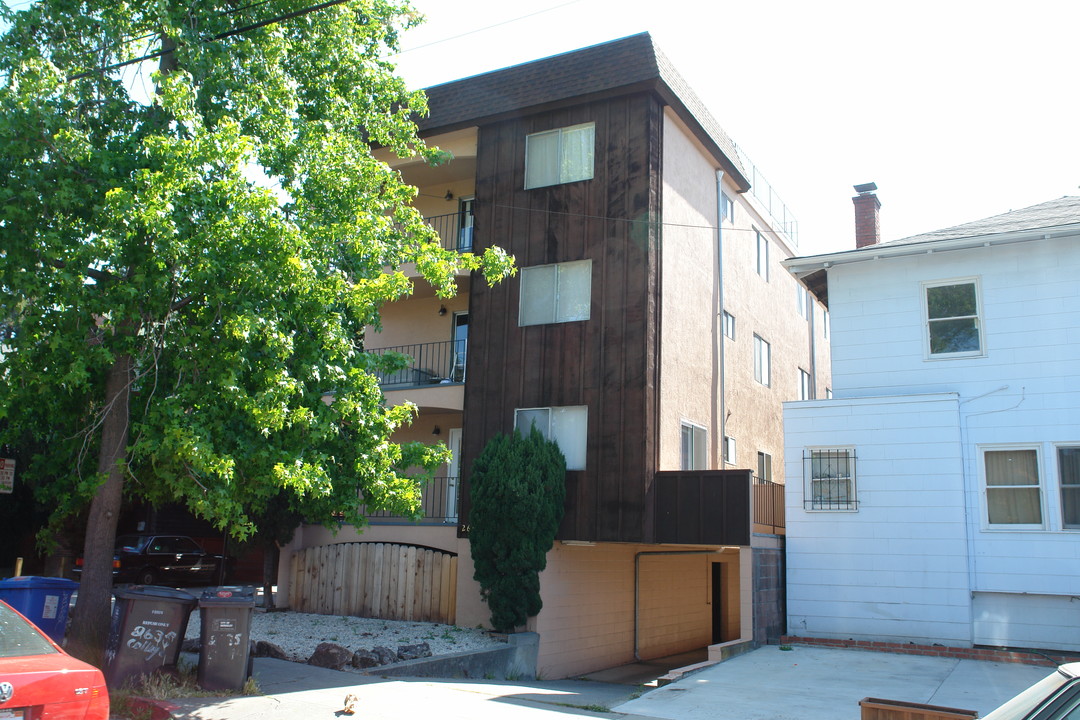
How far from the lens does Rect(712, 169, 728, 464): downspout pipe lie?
19.7 metres

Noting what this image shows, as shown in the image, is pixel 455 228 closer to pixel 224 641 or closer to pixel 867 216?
pixel 867 216

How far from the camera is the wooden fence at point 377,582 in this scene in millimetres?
16922

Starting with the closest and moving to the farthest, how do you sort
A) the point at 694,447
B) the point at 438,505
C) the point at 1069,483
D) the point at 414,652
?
the point at 414,652
the point at 1069,483
the point at 694,447
the point at 438,505

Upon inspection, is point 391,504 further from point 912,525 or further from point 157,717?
point 912,525

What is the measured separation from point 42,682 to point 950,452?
45.4ft

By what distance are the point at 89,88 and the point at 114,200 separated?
2515 millimetres

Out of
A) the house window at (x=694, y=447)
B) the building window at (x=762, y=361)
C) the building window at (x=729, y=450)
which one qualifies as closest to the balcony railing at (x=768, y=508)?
the house window at (x=694, y=447)

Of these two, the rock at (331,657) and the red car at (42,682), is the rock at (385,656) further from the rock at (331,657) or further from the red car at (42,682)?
the red car at (42,682)

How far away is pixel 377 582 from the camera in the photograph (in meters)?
17.5

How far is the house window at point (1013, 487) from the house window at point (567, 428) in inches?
274

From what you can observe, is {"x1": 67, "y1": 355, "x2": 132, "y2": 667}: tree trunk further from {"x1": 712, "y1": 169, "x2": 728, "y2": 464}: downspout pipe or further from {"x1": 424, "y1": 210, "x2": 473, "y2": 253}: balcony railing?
{"x1": 712, "y1": 169, "x2": 728, "y2": 464}: downspout pipe

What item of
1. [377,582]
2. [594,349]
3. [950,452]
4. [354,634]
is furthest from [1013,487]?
[377,582]

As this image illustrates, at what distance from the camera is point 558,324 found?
1712cm

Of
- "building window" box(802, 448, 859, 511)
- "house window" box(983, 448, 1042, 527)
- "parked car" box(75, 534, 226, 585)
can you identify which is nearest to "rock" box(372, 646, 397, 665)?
"building window" box(802, 448, 859, 511)
